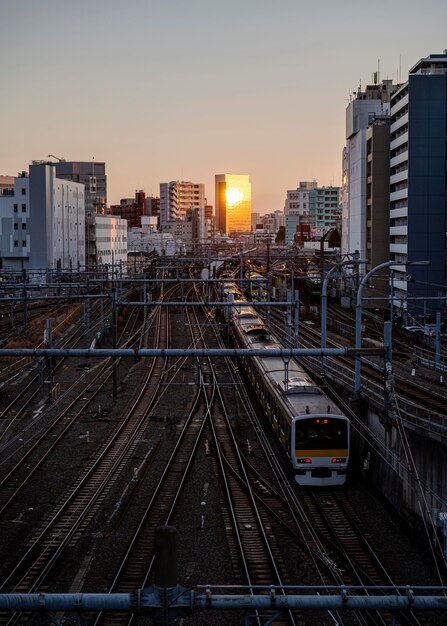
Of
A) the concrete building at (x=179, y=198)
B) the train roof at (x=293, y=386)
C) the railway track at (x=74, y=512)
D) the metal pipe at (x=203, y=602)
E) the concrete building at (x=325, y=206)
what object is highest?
the concrete building at (x=179, y=198)

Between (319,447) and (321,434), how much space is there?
240mm

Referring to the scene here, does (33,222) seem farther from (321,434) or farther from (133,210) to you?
(133,210)

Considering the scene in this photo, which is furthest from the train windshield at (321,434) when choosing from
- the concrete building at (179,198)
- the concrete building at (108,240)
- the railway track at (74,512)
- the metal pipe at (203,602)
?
the concrete building at (179,198)

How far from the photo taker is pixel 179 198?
145 metres

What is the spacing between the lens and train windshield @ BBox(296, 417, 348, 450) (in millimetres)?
12727

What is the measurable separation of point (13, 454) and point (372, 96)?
4559 cm

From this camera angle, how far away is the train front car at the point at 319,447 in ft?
41.7

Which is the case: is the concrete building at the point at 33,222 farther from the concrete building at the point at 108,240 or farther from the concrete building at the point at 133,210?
the concrete building at the point at 133,210

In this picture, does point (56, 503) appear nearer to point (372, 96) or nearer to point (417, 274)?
point (417, 274)

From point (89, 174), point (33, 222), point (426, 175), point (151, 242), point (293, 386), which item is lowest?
point (293, 386)

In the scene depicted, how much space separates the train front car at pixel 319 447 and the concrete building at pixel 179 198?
432 feet


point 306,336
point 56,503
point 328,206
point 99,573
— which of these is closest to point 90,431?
point 56,503

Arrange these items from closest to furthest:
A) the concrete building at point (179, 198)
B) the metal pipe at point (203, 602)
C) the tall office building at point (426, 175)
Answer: the metal pipe at point (203, 602) < the tall office building at point (426, 175) < the concrete building at point (179, 198)

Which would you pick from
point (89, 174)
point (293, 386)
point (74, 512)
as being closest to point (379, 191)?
point (293, 386)
